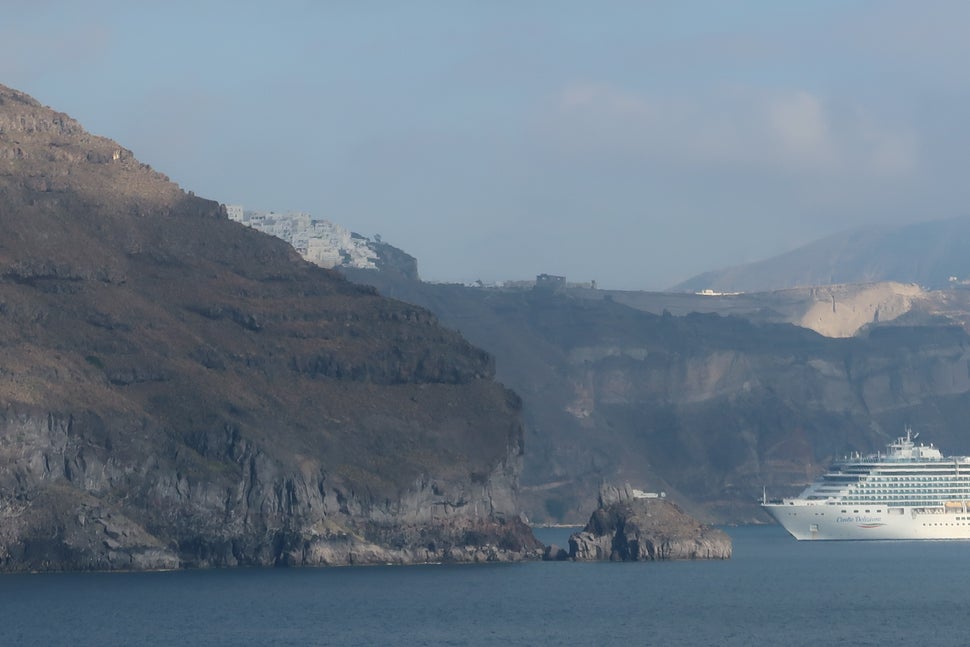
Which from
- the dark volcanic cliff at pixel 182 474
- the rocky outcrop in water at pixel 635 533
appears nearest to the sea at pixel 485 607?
the dark volcanic cliff at pixel 182 474

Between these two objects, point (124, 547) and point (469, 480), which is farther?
point (469, 480)

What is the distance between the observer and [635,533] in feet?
631

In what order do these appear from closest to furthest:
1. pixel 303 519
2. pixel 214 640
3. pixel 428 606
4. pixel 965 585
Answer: pixel 214 640, pixel 428 606, pixel 965 585, pixel 303 519

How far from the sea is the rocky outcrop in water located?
14.0 ft

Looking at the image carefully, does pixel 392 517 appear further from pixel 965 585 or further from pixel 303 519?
pixel 965 585

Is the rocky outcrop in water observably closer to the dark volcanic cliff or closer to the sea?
the sea

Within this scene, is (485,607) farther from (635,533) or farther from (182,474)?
(635,533)

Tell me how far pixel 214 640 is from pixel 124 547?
4576 centimetres

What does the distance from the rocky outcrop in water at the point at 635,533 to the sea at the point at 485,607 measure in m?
4.26

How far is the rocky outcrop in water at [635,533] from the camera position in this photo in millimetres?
192750

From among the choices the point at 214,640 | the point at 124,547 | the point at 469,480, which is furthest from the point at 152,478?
the point at 214,640

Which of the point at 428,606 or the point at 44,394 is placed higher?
the point at 44,394

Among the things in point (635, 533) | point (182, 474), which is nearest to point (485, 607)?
point (182, 474)

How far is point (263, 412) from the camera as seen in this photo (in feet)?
641
